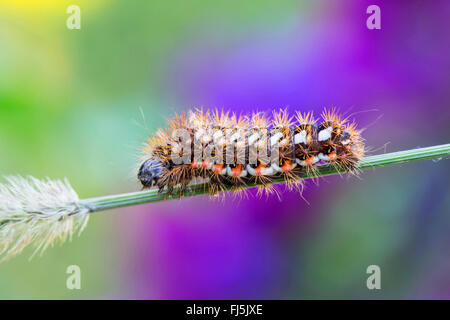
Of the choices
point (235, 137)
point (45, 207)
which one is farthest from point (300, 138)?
point (45, 207)

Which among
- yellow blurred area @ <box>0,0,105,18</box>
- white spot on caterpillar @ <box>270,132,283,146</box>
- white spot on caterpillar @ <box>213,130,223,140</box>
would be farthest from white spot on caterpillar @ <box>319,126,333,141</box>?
yellow blurred area @ <box>0,0,105,18</box>

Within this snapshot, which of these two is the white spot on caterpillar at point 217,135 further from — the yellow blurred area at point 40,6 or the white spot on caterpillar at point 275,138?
the yellow blurred area at point 40,6

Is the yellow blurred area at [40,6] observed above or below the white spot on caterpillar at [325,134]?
above

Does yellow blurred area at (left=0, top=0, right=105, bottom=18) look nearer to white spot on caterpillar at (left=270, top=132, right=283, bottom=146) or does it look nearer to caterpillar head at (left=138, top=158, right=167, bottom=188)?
caterpillar head at (left=138, top=158, right=167, bottom=188)

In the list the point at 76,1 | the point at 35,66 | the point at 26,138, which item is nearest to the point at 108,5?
the point at 76,1

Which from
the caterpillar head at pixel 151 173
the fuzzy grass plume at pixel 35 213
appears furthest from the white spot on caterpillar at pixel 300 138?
the fuzzy grass plume at pixel 35 213

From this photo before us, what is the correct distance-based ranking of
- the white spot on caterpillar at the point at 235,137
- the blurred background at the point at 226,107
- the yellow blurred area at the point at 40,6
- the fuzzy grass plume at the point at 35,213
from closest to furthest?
the fuzzy grass plume at the point at 35,213 < the white spot on caterpillar at the point at 235,137 < the blurred background at the point at 226,107 < the yellow blurred area at the point at 40,6
